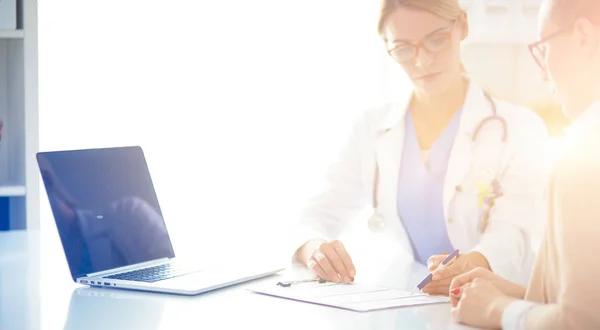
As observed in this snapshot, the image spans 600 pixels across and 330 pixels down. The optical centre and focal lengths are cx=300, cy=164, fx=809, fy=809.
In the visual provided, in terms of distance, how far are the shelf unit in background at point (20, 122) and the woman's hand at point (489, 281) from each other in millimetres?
1729

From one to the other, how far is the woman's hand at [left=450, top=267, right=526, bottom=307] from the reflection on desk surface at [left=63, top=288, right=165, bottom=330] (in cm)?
44

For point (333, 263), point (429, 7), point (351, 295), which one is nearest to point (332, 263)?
point (333, 263)

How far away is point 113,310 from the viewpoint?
126 cm

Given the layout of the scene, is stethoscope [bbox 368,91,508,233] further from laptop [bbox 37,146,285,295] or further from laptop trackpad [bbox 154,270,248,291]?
laptop trackpad [bbox 154,270,248,291]

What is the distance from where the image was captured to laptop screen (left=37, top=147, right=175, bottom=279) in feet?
4.95

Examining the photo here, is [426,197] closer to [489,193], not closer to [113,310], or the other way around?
[489,193]

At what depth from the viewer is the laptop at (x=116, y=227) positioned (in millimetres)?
1470

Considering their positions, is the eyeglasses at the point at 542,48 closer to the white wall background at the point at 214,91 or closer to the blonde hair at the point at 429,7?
the blonde hair at the point at 429,7

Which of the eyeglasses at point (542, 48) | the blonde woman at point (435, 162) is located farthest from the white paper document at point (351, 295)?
the eyeglasses at point (542, 48)

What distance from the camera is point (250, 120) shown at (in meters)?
3.22

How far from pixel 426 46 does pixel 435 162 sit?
31cm

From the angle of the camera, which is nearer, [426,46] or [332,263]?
[332,263]

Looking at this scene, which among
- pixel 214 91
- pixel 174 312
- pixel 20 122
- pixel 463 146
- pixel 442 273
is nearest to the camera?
pixel 174 312

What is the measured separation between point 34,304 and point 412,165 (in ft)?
3.52
